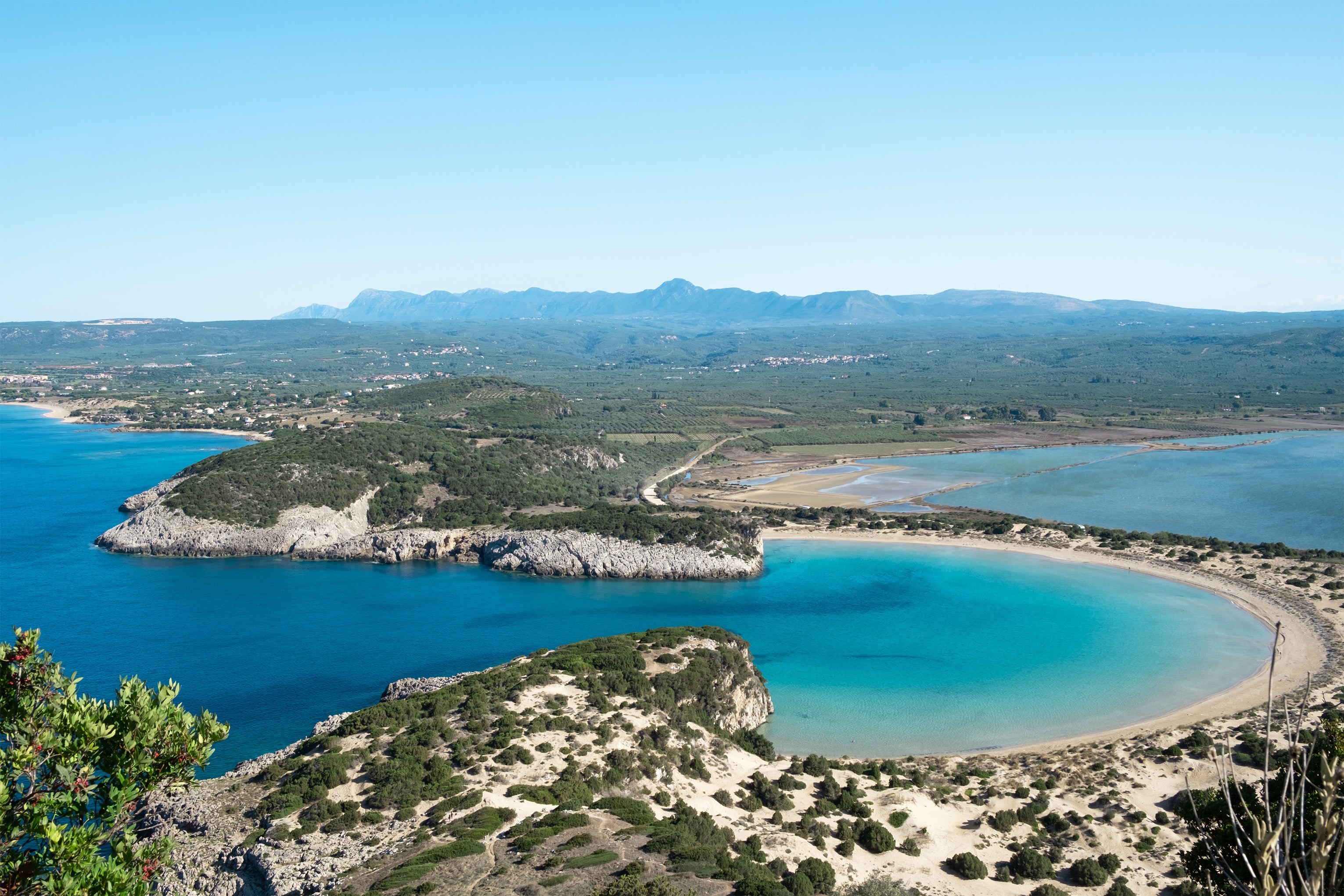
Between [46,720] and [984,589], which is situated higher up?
[46,720]

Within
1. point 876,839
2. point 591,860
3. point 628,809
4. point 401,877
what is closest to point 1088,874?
point 876,839

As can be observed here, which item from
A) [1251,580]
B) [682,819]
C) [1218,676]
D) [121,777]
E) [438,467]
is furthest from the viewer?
[438,467]

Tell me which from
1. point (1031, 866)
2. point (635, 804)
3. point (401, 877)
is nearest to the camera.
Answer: point (401, 877)

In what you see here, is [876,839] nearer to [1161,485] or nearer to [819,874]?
[819,874]

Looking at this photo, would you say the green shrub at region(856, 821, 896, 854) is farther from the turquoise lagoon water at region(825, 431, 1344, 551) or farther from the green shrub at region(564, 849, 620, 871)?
the turquoise lagoon water at region(825, 431, 1344, 551)

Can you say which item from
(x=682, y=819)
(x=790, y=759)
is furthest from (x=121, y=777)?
(x=790, y=759)

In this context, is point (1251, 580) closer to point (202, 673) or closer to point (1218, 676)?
point (1218, 676)
